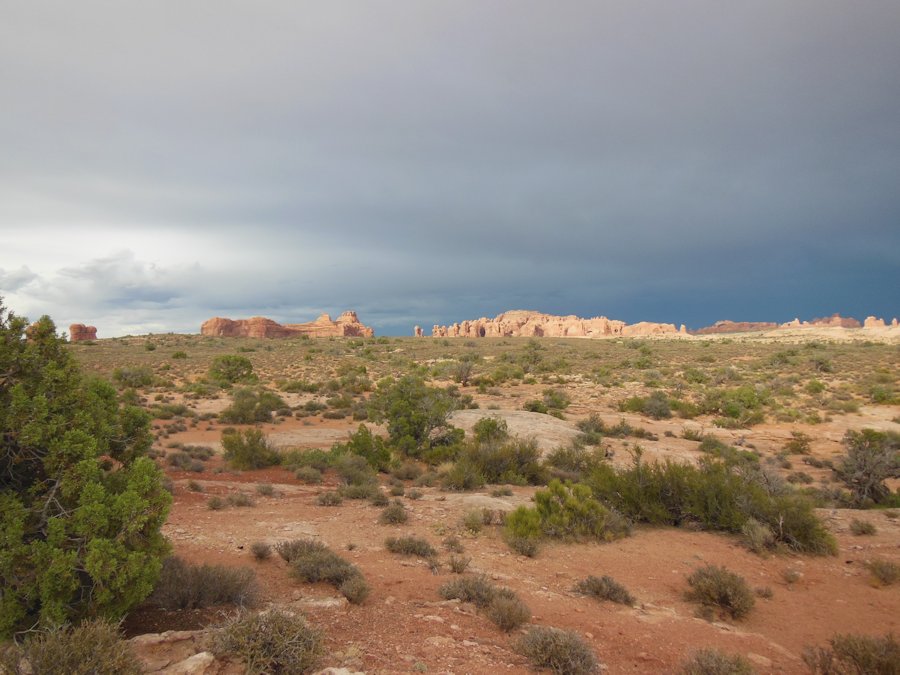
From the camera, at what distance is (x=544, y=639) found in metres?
4.48

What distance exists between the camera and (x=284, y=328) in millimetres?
129500

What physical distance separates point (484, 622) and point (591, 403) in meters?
22.8

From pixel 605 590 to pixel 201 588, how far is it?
16.1 ft

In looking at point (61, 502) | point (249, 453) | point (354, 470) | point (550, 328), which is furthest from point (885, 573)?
point (550, 328)

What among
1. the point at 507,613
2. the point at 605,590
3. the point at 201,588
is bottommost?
the point at 605,590

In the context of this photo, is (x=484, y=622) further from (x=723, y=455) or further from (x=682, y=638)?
(x=723, y=455)

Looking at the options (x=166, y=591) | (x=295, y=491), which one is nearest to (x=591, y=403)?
(x=295, y=491)

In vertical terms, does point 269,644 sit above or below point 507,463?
above

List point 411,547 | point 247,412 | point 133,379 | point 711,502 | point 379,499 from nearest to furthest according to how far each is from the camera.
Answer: point 411,547 → point 711,502 → point 379,499 → point 247,412 → point 133,379

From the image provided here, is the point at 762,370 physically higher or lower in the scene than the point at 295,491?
higher

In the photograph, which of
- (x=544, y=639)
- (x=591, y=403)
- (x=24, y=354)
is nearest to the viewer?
(x=24, y=354)

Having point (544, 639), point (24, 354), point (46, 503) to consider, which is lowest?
point (544, 639)

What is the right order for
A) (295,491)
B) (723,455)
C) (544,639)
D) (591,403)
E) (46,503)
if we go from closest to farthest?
(46,503), (544,639), (295,491), (723,455), (591,403)

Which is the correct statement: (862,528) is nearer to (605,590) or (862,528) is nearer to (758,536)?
(758,536)
